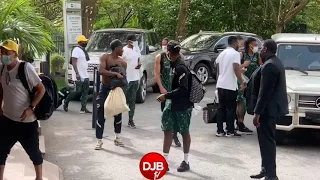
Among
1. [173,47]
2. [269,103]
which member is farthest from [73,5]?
[269,103]

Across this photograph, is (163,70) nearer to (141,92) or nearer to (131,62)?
(131,62)

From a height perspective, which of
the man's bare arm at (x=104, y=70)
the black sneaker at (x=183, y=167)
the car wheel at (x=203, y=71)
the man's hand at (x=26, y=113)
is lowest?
the black sneaker at (x=183, y=167)

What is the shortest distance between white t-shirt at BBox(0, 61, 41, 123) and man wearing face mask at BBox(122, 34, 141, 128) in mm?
4856

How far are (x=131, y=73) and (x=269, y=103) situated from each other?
4.66m

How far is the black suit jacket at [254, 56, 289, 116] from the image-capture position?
668 centimetres

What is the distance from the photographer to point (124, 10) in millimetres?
29422

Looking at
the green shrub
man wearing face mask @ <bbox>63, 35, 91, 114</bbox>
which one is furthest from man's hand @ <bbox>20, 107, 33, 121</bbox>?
the green shrub

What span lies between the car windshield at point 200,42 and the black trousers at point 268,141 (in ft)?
34.8

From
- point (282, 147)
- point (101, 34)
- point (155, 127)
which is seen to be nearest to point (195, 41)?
point (101, 34)

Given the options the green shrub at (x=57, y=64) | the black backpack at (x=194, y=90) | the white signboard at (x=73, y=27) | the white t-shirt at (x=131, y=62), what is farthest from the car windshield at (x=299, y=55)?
the green shrub at (x=57, y=64)

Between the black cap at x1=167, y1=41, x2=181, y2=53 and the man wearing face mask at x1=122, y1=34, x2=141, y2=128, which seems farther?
the man wearing face mask at x1=122, y1=34, x2=141, y2=128

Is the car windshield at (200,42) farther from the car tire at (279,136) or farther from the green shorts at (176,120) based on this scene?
the green shorts at (176,120)

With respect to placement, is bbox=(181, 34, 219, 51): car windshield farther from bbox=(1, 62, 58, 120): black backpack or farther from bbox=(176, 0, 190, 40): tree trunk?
bbox=(1, 62, 58, 120): black backpack

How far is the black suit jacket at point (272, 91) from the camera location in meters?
6.68
